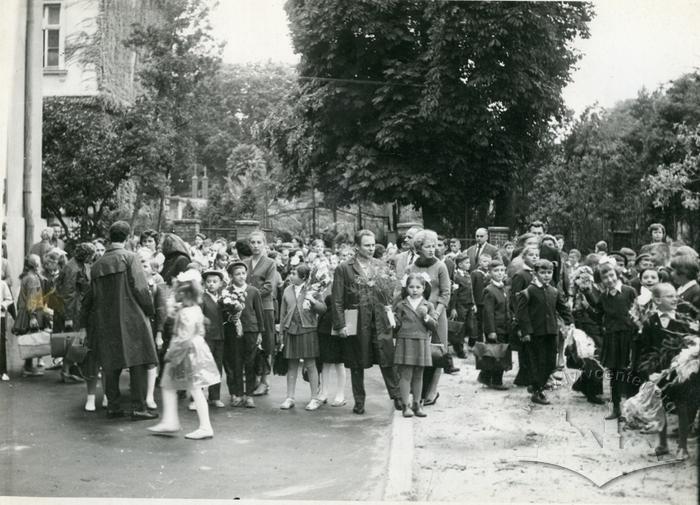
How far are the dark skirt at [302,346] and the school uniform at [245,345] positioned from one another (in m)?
0.32

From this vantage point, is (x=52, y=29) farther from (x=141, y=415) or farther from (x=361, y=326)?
(x=361, y=326)

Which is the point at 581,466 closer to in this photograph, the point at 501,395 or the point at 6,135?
the point at 501,395

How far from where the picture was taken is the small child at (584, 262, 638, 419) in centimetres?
634

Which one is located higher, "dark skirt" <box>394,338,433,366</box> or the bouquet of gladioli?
the bouquet of gladioli

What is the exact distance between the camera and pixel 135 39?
920 cm

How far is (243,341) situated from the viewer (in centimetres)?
704

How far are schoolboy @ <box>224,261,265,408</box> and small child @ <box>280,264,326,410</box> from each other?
0.98ft

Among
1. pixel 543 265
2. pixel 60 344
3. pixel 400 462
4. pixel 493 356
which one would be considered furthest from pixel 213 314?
pixel 543 265

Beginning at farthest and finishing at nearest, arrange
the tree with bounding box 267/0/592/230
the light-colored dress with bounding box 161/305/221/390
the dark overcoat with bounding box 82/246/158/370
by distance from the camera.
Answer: the tree with bounding box 267/0/592/230, the dark overcoat with bounding box 82/246/158/370, the light-colored dress with bounding box 161/305/221/390

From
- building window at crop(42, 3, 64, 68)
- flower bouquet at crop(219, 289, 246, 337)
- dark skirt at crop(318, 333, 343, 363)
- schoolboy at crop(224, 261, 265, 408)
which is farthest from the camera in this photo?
dark skirt at crop(318, 333, 343, 363)

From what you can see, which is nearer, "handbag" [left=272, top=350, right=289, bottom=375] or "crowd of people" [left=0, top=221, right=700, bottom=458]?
"crowd of people" [left=0, top=221, right=700, bottom=458]

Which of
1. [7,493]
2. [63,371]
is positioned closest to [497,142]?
[63,371]

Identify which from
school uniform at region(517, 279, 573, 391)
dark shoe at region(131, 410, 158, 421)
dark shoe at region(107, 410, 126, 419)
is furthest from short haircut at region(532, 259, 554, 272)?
dark shoe at region(107, 410, 126, 419)

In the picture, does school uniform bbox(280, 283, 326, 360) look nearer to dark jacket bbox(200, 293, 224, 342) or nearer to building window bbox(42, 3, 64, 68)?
dark jacket bbox(200, 293, 224, 342)
